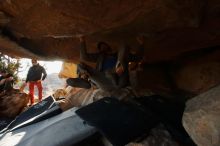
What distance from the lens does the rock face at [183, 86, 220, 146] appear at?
3418mm

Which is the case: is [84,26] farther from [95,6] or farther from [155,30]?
[155,30]

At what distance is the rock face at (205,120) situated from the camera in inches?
135

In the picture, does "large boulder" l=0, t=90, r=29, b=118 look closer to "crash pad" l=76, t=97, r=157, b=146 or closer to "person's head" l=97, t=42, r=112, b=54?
"person's head" l=97, t=42, r=112, b=54

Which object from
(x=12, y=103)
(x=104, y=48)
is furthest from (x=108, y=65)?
(x=12, y=103)

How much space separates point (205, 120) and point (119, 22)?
245 cm

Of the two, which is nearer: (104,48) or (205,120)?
(205,120)

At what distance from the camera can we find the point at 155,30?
586 centimetres

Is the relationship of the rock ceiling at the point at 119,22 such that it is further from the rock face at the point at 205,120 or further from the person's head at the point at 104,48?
the rock face at the point at 205,120

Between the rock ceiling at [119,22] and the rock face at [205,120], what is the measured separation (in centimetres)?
172

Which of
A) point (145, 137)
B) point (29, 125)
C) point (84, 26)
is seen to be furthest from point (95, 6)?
point (29, 125)

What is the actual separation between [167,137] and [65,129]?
218 cm

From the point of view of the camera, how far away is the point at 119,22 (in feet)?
17.3

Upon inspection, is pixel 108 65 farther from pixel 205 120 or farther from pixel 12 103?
pixel 12 103

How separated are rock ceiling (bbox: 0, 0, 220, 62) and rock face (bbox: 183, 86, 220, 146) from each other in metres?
1.72
